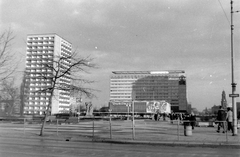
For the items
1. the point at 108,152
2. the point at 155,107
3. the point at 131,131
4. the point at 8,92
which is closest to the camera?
the point at 108,152

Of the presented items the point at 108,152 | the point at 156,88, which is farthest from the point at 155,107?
the point at 108,152

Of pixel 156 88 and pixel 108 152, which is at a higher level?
pixel 156 88

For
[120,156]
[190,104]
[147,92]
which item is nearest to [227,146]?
[120,156]

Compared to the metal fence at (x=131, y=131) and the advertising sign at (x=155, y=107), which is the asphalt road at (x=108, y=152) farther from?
the advertising sign at (x=155, y=107)


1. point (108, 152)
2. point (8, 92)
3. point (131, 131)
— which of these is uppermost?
point (8, 92)

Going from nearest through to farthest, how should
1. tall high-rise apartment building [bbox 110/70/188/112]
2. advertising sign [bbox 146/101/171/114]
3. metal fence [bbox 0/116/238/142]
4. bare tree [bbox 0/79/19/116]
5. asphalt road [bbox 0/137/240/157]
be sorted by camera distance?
asphalt road [bbox 0/137/240/157], metal fence [bbox 0/116/238/142], bare tree [bbox 0/79/19/116], advertising sign [bbox 146/101/171/114], tall high-rise apartment building [bbox 110/70/188/112]

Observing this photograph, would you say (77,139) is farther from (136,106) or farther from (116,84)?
(116,84)

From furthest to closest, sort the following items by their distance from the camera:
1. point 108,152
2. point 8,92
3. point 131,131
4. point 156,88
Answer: point 156,88 < point 8,92 < point 131,131 < point 108,152

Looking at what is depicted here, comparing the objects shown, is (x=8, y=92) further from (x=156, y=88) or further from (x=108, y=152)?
(x=156, y=88)

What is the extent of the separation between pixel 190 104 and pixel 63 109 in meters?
72.8

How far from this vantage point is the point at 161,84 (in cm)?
15175

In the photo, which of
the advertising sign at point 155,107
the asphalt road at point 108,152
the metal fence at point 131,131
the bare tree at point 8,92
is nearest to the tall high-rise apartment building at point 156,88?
the advertising sign at point 155,107

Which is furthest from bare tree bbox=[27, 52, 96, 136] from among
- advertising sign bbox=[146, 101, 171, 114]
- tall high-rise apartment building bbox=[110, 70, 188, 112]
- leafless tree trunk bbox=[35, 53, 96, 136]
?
tall high-rise apartment building bbox=[110, 70, 188, 112]

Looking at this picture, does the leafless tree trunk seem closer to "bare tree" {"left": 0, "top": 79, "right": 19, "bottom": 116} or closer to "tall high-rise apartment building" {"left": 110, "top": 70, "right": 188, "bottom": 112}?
"bare tree" {"left": 0, "top": 79, "right": 19, "bottom": 116}
